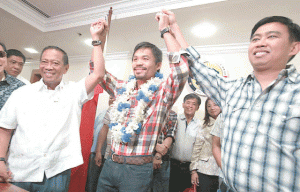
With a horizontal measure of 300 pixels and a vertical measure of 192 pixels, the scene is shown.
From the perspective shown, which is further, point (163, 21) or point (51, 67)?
point (51, 67)

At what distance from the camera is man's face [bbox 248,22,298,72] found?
3.08 ft

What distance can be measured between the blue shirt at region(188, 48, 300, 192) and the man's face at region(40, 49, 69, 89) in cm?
122

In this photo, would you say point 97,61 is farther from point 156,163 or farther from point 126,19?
point 126,19

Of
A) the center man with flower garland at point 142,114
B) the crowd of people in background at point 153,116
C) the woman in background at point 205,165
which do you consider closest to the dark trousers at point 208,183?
the woman in background at point 205,165

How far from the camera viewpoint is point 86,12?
361cm

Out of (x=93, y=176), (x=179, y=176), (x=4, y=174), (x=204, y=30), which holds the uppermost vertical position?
(x=204, y=30)

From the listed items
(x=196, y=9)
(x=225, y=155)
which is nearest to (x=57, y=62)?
(x=225, y=155)

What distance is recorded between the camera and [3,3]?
3.47 meters

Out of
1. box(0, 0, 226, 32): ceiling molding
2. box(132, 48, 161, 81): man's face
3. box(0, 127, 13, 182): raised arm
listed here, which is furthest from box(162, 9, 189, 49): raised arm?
box(0, 0, 226, 32): ceiling molding

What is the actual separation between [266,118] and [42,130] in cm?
131

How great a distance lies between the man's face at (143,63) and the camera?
1.44 metres

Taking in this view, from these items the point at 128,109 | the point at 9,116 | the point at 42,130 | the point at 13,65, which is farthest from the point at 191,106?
the point at 13,65

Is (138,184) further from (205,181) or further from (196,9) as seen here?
(196,9)

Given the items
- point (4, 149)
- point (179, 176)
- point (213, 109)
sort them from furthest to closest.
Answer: point (179, 176)
point (213, 109)
point (4, 149)
